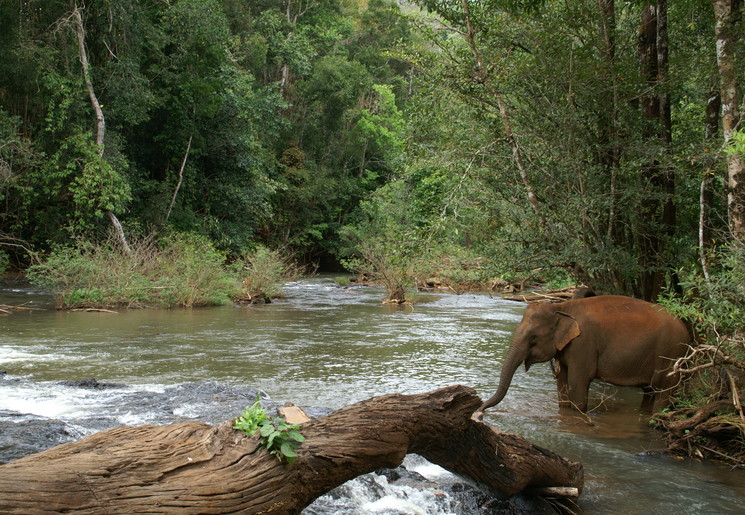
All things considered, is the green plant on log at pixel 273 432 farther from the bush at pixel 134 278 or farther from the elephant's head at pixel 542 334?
the bush at pixel 134 278

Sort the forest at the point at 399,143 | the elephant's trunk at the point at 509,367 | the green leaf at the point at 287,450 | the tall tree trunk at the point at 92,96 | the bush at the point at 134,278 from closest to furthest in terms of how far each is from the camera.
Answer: the green leaf at the point at 287,450, the elephant's trunk at the point at 509,367, the forest at the point at 399,143, the bush at the point at 134,278, the tall tree trunk at the point at 92,96

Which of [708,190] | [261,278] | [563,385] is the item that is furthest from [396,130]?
[563,385]

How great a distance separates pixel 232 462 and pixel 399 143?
17.9 meters

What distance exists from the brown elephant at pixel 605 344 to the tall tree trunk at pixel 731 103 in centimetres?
159

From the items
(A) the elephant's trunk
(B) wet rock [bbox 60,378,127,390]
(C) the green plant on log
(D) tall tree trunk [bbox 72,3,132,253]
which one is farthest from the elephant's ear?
(D) tall tree trunk [bbox 72,3,132,253]

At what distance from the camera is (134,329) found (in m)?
15.8

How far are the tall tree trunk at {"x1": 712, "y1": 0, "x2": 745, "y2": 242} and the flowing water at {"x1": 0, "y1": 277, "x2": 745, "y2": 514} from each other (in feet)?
8.66

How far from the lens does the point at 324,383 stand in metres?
10.0

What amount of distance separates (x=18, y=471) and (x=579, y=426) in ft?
21.0

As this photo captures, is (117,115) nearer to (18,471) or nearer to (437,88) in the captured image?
(437,88)

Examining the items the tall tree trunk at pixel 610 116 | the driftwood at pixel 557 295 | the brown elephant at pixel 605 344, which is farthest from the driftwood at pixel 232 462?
the tall tree trunk at pixel 610 116

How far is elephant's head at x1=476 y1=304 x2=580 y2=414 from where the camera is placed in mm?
8055

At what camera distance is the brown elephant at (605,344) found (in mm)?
7969

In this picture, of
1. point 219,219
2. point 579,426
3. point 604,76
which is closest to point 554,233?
point 604,76
